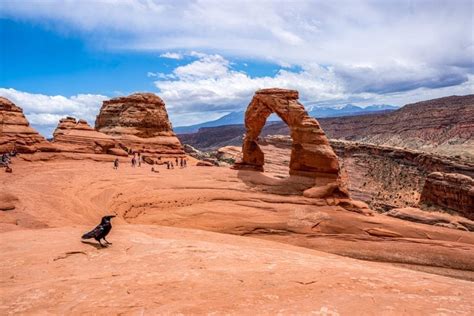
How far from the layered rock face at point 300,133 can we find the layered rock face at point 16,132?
1914 centimetres

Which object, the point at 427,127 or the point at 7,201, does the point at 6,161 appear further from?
the point at 427,127

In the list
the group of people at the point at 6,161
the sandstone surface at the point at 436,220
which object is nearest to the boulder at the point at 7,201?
the group of people at the point at 6,161

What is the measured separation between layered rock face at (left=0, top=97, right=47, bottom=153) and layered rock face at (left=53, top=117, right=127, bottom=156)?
2215mm

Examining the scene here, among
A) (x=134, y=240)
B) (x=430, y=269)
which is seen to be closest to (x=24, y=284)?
(x=134, y=240)

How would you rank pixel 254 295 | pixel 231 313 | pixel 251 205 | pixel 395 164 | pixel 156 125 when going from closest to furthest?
pixel 231 313 → pixel 254 295 → pixel 251 205 → pixel 156 125 → pixel 395 164

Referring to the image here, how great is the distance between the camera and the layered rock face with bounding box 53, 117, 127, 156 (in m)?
35.8

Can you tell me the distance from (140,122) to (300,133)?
105 feet

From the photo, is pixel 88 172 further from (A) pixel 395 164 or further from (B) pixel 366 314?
(A) pixel 395 164

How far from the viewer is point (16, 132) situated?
31312 mm

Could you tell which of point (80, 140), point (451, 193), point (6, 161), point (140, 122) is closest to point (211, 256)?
point (6, 161)

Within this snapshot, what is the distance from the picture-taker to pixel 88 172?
87.7 feet

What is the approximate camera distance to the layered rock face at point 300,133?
81.4 ft

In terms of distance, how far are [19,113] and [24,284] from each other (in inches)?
1254

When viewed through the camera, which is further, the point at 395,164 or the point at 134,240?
the point at 395,164
